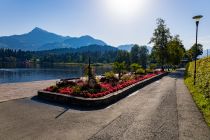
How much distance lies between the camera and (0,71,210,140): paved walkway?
9.29 metres

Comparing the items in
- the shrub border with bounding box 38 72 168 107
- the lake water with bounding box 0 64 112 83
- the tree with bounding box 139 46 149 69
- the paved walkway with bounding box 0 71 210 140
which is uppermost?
the tree with bounding box 139 46 149 69

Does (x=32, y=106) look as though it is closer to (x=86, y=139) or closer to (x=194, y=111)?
(x=86, y=139)

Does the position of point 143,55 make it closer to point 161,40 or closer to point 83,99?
point 161,40

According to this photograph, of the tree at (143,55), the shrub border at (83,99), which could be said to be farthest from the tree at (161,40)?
the tree at (143,55)

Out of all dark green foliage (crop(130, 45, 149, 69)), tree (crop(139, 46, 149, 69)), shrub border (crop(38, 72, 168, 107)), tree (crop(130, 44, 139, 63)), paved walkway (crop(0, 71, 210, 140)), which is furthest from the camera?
tree (crop(130, 44, 139, 63))

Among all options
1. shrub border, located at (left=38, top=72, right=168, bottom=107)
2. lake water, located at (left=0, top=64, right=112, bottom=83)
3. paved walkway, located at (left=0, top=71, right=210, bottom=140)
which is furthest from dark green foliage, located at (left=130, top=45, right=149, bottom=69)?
paved walkway, located at (left=0, top=71, right=210, bottom=140)

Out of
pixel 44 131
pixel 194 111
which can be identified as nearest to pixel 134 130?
pixel 44 131

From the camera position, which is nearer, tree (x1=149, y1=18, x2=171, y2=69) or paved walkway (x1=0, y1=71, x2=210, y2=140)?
paved walkway (x1=0, y1=71, x2=210, y2=140)

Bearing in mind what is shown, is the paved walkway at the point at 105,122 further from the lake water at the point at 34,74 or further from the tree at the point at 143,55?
the tree at the point at 143,55

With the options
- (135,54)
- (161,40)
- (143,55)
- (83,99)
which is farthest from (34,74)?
(143,55)

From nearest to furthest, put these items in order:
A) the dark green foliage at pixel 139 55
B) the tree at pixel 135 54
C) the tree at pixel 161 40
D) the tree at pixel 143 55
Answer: the tree at pixel 161 40 → the tree at pixel 143 55 → the dark green foliage at pixel 139 55 → the tree at pixel 135 54

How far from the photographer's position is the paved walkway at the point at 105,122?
9.29m

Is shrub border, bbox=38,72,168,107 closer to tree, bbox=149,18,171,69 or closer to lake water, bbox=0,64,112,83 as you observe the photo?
lake water, bbox=0,64,112,83

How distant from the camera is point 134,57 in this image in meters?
145
